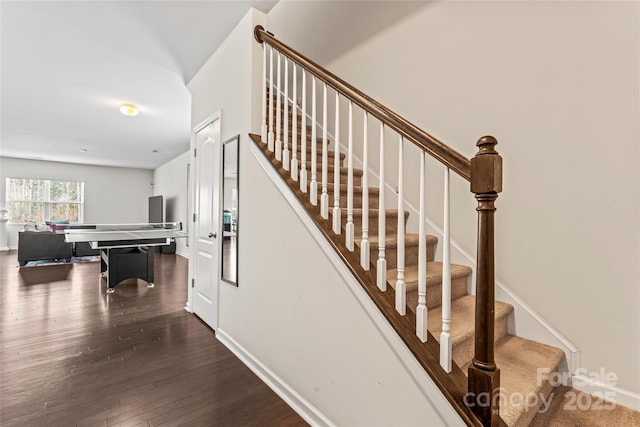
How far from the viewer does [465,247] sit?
2096 millimetres

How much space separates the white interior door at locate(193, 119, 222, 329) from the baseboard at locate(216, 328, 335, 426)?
51cm

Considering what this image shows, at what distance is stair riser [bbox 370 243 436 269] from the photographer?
1.73 meters

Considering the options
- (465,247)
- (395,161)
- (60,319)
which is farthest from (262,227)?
(60,319)

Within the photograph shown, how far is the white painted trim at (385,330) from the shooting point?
1081mm

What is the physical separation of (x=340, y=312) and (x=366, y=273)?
273 mm

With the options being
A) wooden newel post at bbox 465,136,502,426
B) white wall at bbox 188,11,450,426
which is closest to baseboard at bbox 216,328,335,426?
white wall at bbox 188,11,450,426

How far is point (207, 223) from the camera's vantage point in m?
3.04

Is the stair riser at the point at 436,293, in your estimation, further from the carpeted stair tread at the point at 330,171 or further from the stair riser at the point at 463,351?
the carpeted stair tread at the point at 330,171

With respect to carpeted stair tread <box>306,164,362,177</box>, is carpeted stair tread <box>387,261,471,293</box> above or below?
below

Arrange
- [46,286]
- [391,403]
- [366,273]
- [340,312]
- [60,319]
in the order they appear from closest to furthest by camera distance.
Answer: [391,403]
[366,273]
[340,312]
[60,319]
[46,286]

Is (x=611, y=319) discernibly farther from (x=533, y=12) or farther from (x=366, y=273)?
(x=533, y=12)

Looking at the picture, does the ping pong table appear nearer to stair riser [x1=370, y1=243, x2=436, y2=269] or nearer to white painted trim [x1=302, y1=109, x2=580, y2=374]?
stair riser [x1=370, y1=243, x2=436, y2=269]

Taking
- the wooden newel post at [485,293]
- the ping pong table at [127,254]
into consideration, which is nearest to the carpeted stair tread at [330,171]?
the wooden newel post at [485,293]

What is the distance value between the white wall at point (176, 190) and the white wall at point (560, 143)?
7338 mm
